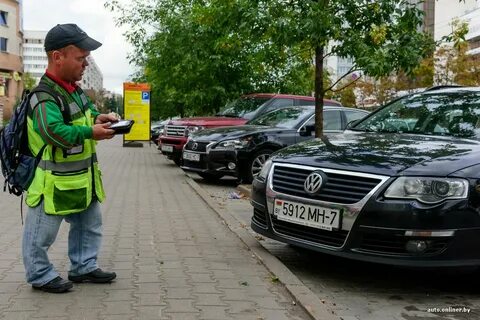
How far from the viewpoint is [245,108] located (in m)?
14.1

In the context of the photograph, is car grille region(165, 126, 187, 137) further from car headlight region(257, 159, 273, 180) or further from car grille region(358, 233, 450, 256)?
car grille region(358, 233, 450, 256)

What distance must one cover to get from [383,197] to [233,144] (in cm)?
658

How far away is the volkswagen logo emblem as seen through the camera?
14.9ft

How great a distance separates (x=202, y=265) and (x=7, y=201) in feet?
16.1

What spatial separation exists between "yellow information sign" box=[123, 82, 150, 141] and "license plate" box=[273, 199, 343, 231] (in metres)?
20.2

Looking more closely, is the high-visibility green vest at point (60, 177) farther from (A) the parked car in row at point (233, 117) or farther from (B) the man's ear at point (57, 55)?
(A) the parked car in row at point (233, 117)

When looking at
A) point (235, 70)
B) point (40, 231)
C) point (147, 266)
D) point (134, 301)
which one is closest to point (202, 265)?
point (147, 266)

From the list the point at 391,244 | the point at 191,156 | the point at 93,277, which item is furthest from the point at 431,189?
the point at 191,156

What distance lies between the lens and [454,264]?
4.18 m

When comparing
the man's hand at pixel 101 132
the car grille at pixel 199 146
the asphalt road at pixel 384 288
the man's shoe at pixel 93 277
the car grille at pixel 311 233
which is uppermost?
the man's hand at pixel 101 132

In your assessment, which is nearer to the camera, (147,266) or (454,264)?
(454,264)

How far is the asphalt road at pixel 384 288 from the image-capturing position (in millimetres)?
4134

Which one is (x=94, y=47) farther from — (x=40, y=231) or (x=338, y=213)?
(x=338, y=213)

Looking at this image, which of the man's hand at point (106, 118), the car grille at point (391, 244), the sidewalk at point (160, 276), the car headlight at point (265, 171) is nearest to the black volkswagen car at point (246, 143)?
the sidewalk at point (160, 276)
